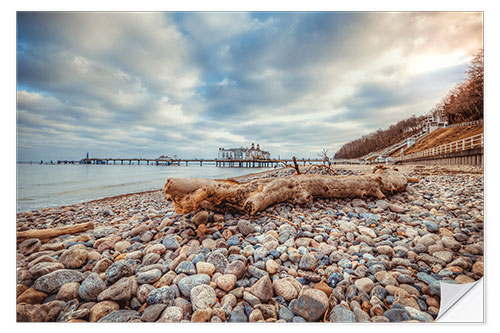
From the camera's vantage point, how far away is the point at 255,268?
4.94 feet

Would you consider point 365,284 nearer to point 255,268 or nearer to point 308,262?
point 308,262

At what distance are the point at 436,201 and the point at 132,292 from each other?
12.5 ft

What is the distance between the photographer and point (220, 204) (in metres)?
2.42

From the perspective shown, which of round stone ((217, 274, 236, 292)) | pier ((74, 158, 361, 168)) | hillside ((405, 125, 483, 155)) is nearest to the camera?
round stone ((217, 274, 236, 292))

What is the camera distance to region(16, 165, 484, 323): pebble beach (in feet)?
4.27

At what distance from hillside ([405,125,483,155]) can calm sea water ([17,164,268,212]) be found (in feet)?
13.8

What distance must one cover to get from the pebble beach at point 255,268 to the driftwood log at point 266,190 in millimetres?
187

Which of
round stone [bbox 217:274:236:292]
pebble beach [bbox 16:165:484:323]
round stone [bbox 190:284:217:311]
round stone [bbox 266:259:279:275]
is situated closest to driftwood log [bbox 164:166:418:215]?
pebble beach [bbox 16:165:484:323]

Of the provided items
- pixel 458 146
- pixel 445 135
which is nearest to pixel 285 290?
pixel 458 146

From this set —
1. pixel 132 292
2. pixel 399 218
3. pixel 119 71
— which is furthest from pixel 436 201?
pixel 119 71

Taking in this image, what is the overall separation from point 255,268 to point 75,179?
5.83 metres

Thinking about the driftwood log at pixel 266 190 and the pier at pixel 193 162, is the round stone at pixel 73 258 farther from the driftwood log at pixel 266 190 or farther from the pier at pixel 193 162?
the pier at pixel 193 162

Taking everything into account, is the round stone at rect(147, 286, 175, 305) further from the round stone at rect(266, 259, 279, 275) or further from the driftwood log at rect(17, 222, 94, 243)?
the driftwood log at rect(17, 222, 94, 243)
